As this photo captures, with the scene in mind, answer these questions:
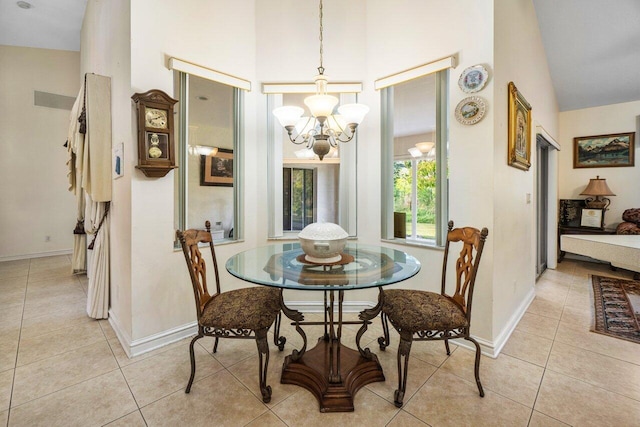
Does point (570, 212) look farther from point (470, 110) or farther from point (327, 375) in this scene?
point (327, 375)

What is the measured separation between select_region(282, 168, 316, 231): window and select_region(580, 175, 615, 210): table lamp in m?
4.82

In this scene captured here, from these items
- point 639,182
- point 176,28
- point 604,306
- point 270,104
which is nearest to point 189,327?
point 270,104

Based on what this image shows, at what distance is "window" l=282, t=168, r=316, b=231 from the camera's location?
298cm

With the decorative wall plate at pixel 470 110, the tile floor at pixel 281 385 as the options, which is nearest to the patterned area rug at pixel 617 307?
the tile floor at pixel 281 385

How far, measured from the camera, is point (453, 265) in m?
2.29

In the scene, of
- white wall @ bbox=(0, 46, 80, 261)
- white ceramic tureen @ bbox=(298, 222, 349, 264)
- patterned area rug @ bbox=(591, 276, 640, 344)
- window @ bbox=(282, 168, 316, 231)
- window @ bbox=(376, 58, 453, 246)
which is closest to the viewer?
white ceramic tureen @ bbox=(298, 222, 349, 264)

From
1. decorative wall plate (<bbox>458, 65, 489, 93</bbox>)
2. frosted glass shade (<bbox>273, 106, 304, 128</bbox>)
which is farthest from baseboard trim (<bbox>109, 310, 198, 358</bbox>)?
decorative wall plate (<bbox>458, 65, 489, 93</bbox>)

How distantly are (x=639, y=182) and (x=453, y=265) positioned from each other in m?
4.66

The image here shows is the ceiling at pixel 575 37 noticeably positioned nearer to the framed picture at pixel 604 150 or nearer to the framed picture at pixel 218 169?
the framed picture at pixel 604 150

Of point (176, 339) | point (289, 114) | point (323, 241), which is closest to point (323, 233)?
point (323, 241)

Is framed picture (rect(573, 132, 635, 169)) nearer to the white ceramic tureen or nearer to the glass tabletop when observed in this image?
the glass tabletop

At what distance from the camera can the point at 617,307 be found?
2953mm

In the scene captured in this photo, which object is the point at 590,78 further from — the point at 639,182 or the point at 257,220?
the point at 257,220

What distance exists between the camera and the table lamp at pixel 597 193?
14.7ft
